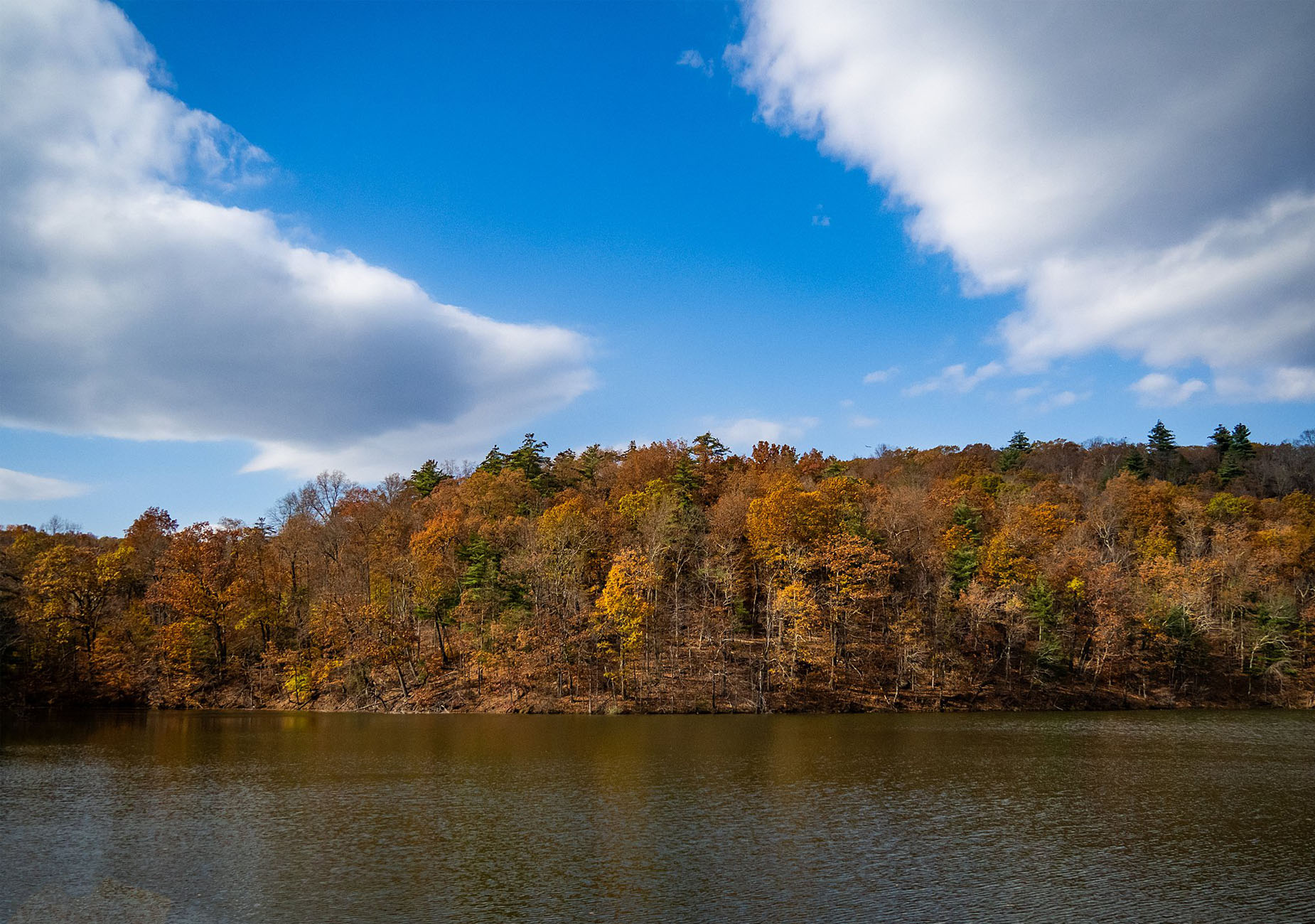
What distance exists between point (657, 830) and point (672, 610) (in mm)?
54753

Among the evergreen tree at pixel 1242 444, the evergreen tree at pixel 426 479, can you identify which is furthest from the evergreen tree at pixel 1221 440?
the evergreen tree at pixel 426 479

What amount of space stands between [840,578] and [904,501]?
61.8 feet

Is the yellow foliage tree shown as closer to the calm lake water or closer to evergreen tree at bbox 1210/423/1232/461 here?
the calm lake water

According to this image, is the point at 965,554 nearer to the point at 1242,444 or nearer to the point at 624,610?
the point at 624,610

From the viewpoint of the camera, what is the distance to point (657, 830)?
2622 cm

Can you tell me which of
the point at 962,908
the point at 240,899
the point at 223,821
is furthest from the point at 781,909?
the point at 223,821

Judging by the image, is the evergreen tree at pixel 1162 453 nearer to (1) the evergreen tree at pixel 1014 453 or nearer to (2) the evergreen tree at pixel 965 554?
(1) the evergreen tree at pixel 1014 453

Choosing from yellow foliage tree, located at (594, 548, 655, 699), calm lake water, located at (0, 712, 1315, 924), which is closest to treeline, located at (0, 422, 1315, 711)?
yellow foliage tree, located at (594, 548, 655, 699)

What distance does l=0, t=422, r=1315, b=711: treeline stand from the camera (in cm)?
7394

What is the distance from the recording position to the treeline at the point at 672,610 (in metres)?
73.9

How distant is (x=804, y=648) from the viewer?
240 feet

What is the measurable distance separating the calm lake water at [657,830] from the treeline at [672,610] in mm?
25216

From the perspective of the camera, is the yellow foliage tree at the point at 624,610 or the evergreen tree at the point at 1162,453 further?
the evergreen tree at the point at 1162,453

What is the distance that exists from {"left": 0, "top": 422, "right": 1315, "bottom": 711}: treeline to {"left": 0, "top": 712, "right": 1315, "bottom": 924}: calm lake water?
82.7ft
